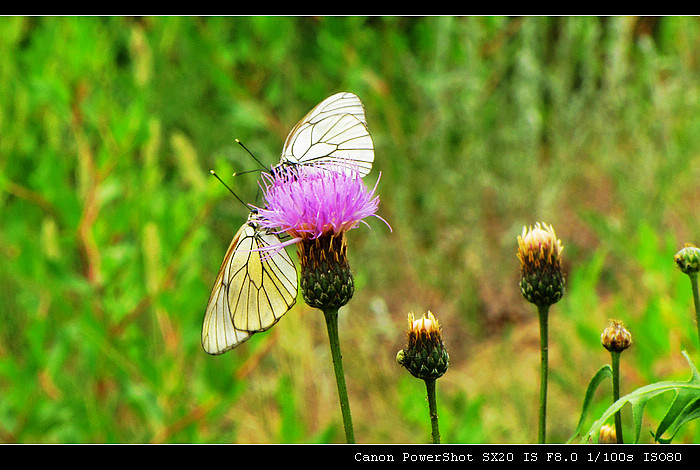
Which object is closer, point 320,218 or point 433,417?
point 433,417

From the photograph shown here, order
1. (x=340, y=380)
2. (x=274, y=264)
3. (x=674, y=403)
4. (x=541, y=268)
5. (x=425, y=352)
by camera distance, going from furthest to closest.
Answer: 1. (x=274, y=264)
2. (x=541, y=268)
3. (x=425, y=352)
4. (x=340, y=380)
5. (x=674, y=403)

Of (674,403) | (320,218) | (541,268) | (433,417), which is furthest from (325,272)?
(674,403)

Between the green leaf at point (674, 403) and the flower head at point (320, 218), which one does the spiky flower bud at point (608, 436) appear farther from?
the flower head at point (320, 218)

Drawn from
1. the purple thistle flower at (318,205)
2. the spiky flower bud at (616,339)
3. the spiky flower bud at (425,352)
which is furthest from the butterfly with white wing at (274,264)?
the spiky flower bud at (616,339)

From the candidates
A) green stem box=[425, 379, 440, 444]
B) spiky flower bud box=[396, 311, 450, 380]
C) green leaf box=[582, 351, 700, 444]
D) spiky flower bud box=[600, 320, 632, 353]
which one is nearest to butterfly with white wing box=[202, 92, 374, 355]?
spiky flower bud box=[396, 311, 450, 380]

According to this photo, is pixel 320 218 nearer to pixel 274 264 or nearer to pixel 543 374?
pixel 274 264

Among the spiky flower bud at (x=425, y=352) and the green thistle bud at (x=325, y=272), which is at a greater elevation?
the green thistle bud at (x=325, y=272)

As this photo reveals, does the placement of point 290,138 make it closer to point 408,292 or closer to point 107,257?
point 107,257

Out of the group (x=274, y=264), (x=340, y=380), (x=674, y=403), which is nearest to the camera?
(x=674, y=403)

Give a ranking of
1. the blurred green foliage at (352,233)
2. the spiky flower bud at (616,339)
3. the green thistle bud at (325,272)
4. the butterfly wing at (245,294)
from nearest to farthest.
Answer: the spiky flower bud at (616,339) → the green thistle bud at (325,272) → the butterfly wing at (245,294) → the blurred green foliage at (352,233)
